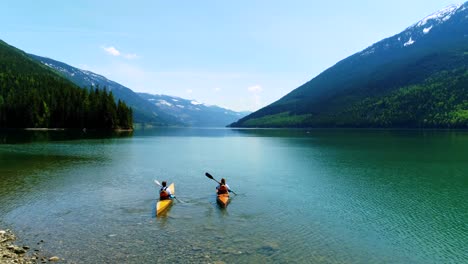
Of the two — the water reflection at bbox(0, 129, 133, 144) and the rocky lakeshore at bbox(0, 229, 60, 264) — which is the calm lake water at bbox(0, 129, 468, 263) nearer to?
the rocky lakeshore at bbox(0, 229, 60, 264)

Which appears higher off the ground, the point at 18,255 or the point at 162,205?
the point at 162,205

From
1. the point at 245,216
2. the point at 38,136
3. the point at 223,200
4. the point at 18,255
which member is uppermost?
the point at 38,136

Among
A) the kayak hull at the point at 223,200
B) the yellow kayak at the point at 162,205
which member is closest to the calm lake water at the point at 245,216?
the kayak hull at the point at 223,200

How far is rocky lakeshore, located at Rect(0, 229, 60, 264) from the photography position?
21903mm

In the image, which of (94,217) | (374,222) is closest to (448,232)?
(374,222)

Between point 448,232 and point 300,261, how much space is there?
15.0 meters

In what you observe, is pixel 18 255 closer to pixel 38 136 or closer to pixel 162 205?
pixel 162 205

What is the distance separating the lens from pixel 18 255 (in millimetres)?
22969

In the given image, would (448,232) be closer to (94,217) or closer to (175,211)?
(175,211)

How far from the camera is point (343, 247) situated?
26.4 metres

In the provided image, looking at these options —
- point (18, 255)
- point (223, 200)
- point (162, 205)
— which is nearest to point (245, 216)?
point (223, 200)

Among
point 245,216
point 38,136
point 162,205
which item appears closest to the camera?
point 245,216

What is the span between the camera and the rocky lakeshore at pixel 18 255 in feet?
71.9

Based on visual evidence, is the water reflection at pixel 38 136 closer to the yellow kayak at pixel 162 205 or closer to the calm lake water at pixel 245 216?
the calm lake water at pixel 245 216
